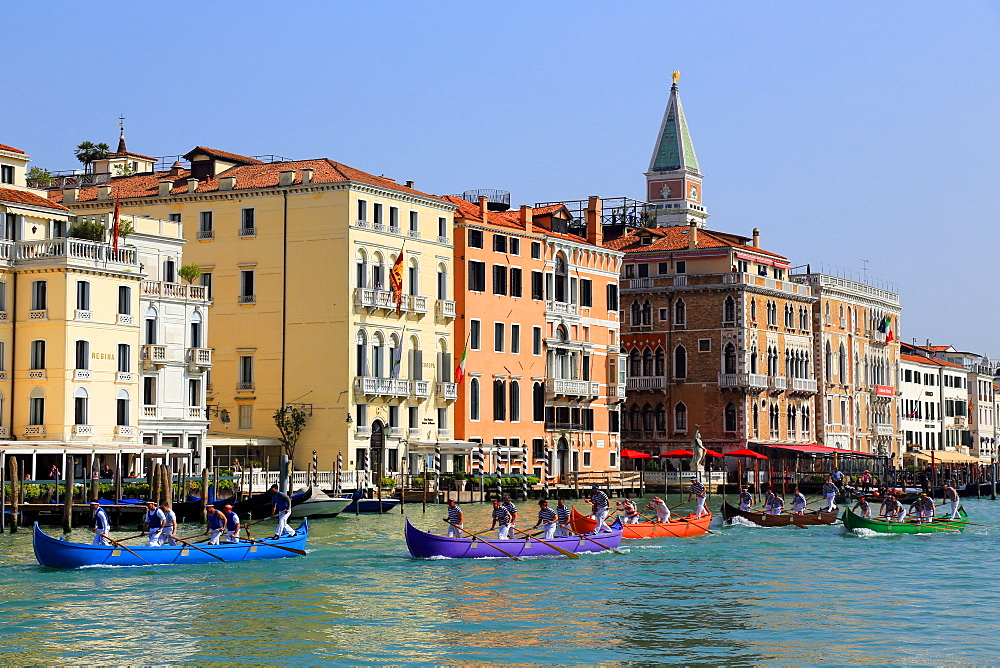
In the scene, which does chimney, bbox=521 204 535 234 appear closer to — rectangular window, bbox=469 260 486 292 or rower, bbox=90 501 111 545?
rectangular window, bbox=469 260 486 292

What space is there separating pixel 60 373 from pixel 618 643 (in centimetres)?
3023

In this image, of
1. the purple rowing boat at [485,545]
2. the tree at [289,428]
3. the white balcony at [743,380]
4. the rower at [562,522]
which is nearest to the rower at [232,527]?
the purple rowing boat at [485,545]

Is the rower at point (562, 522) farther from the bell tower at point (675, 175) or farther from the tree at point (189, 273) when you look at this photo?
the bell tower at point (675, 175)

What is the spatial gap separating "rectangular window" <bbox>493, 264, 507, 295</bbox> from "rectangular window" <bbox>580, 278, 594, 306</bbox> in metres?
7.07

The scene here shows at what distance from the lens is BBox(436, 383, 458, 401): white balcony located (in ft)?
231

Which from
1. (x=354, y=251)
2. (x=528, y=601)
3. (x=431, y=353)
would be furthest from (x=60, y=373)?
(x=528, y=601)

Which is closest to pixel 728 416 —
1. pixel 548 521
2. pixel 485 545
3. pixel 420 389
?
pixel 420 389

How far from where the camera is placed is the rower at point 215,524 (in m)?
38.5

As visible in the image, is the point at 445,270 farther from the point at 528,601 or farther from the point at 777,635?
the point at 777,635

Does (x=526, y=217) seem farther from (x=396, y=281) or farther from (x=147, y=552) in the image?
(x=147, y=552)

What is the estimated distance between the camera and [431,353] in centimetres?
7031

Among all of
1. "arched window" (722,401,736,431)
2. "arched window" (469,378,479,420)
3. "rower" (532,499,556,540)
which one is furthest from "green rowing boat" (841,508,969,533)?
"arched window" (722,401,736,431)

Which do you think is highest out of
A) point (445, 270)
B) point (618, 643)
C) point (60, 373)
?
point (445, 270)

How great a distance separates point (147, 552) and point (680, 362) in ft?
179
